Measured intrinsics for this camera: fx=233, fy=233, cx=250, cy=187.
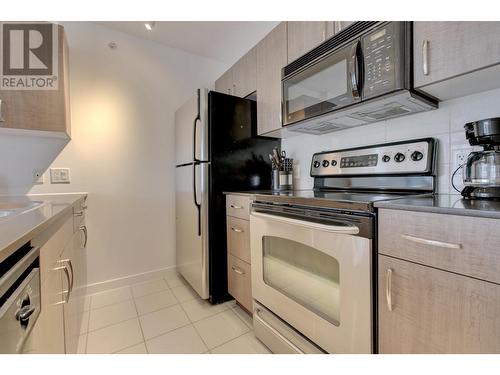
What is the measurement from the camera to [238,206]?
169cm

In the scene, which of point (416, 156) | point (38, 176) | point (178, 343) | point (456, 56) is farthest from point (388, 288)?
point (38, 176)

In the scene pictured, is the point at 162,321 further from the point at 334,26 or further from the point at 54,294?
the point at 334,26

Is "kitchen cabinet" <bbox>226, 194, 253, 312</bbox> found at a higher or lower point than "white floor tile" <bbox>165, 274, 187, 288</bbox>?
higher

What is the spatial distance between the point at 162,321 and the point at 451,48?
2.19m

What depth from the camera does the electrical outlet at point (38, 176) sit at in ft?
6.13

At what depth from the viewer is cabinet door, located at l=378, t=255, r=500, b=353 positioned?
0.64m

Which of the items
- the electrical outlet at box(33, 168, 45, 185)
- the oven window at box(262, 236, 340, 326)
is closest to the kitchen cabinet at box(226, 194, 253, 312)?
the oven window at box(262, 236, 340, 326)

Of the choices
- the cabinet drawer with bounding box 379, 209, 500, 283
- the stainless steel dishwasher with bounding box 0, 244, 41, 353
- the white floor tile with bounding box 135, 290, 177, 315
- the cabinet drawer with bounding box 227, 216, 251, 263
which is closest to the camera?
the stainless steel dishwasher with bounding box 0, 244, 41, 353

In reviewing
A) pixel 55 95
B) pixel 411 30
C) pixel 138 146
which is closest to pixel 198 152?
pixel 138 146

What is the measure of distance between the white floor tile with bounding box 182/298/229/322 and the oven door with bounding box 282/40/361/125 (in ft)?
4.94

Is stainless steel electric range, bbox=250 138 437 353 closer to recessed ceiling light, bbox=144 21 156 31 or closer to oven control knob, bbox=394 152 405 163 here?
oven control knob, bbox=394 152 405 163

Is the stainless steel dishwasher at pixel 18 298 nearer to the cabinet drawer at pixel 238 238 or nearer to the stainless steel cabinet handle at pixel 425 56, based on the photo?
the cabinet drawer at pixel 238 238

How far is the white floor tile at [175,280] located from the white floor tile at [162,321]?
1.39 feet

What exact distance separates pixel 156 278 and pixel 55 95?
1.80 meters
